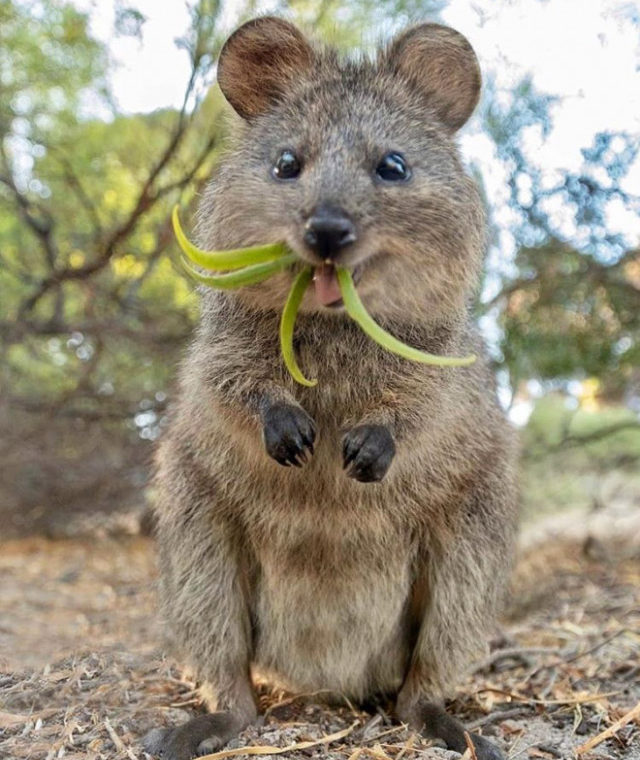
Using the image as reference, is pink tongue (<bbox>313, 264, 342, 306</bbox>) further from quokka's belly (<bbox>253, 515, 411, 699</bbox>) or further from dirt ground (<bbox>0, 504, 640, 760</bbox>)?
dirt ground (<bbox>0, 504, 640, 760</bbox>)

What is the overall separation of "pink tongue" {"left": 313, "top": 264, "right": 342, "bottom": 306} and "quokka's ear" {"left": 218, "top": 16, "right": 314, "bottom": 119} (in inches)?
45.1

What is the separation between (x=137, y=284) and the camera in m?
6.96

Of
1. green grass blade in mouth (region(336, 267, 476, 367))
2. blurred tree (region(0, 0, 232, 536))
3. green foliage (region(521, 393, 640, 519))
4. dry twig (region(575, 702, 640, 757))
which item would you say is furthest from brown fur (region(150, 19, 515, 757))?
green foliage (region(521, 393, 640, 519))

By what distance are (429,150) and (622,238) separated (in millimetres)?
2567

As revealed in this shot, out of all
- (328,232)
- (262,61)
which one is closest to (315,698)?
(328,232)

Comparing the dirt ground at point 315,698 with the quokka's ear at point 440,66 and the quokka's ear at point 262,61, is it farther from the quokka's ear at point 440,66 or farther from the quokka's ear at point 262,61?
the quokka's ear at point 440,66

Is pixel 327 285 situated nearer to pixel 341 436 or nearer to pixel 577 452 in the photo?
pixel 341 436

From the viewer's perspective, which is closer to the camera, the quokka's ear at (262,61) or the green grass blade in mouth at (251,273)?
the green grass blade in mouth at (251,273)

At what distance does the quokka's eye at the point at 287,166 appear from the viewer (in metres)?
3.28

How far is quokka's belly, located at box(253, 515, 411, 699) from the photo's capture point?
12.0 feet

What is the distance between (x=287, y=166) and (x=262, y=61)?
27.3 inches

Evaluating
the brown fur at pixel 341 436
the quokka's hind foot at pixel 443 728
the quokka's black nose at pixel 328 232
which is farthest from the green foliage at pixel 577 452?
the quokka's black nose at pixel 328 232

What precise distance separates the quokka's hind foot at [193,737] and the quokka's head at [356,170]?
1665 millimetres

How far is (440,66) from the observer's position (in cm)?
377
